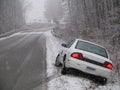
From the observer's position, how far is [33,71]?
11914 millimetres

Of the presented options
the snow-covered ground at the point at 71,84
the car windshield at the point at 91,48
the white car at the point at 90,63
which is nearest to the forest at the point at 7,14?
the car windshield at the point at 91,48

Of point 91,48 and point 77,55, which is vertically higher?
point 91,48

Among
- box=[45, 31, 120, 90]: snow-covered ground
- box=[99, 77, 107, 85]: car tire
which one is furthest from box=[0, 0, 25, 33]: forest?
box=[99, 77, 107, 85]: car tire

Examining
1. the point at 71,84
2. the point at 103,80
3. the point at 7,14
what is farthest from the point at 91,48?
the point at 7,14

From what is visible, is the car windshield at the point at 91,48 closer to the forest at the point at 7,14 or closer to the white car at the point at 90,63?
the white car at the point at 90,63

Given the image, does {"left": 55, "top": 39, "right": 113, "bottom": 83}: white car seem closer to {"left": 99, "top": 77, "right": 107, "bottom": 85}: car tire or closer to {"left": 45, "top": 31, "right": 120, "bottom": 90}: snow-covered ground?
{"left": 99, "top": 77, "right": 107, "bottom": 85}: car tire

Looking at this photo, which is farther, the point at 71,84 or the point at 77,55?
the point at 77,55

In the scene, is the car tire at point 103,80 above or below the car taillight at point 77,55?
below

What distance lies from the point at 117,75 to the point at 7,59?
6527 mm

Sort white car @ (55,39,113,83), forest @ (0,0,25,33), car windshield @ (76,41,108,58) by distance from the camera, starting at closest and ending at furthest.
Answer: white car @ (55,39,113,83) → car windshield @ (76,41,108,58) → forest @ (0,0,25,33)

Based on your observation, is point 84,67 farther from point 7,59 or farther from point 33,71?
point 7,59

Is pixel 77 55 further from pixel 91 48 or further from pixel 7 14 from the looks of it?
pixel 7 14

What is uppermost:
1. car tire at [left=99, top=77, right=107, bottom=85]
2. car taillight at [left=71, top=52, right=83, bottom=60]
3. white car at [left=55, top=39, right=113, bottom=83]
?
car taillight at [left=71, top=52, right=83, bottom=60]

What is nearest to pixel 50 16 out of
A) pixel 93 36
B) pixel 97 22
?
pixel 97 22
